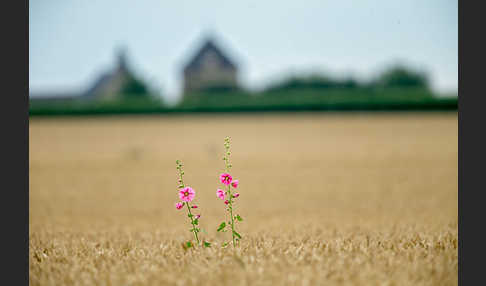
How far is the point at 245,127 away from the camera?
24328 mm

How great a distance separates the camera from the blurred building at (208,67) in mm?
47969

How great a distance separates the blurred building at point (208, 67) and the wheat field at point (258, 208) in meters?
26.5

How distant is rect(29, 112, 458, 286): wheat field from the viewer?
230cm

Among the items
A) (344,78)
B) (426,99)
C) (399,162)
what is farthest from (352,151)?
(344,78)

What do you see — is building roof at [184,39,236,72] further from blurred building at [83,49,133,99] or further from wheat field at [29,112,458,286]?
wheat field at [29,112,458,286]

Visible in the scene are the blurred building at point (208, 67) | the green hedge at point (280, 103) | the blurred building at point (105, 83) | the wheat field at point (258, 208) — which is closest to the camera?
the wheat field at point (258, 208)

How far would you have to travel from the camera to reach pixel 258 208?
654cm

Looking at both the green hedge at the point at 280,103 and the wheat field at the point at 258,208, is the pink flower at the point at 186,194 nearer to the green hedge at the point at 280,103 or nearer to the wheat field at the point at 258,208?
the wheat field at the point at 258,208

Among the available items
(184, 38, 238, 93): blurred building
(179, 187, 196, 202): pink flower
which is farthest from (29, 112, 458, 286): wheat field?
(184, 38, 238, 93): blurred building

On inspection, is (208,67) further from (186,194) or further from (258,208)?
(186,194)

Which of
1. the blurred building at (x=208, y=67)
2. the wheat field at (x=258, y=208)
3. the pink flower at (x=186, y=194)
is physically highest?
the blurred building at (x=208, y=67)

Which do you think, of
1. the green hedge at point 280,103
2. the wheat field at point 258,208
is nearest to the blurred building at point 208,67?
the green hedge at point 280,103

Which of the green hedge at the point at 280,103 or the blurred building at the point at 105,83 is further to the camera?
the blurred building at the point at 105,83

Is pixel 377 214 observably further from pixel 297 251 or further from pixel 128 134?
pixel 128 134
